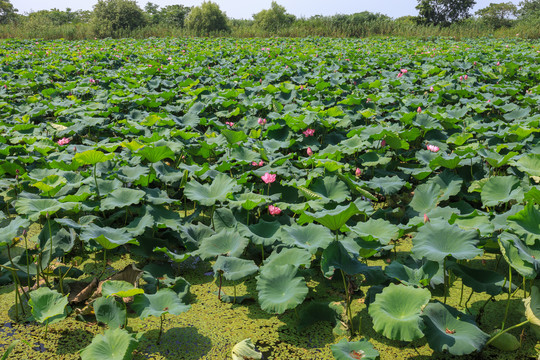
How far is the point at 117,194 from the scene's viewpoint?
249 cm

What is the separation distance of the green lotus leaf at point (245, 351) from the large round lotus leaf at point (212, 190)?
0.92 meters

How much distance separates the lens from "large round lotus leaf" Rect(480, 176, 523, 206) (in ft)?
7.37

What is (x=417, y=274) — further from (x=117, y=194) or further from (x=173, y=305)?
(x=117, y=194)

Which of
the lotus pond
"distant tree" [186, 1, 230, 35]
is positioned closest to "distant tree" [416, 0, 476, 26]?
"distant tree" [186, 1, 230, 35]

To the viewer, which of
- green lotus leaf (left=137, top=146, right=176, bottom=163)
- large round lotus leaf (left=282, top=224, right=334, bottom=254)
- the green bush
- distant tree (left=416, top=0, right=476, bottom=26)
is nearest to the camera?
large round lotus leaf (left=282, top=224, right=334, bottom=254)

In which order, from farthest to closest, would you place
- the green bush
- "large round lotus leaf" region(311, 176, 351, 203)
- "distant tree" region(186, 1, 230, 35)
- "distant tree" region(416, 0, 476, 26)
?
"distant tree" region(416, 0, 476, 26)
"distant tree" region(186, 1, 230, 35)
the green bush
"large round lotus leaf" region(311, 176, 351, 203)

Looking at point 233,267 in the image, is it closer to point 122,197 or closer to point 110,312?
point 110,312

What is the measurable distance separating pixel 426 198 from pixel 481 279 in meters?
0.85

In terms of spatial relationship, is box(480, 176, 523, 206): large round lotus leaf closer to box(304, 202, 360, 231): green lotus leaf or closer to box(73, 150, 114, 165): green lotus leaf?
box(304, 202, 360, 231): green lotus leaf

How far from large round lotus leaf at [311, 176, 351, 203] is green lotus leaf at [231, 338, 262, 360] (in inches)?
44.3

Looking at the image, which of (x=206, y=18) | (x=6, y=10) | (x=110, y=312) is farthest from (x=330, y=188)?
(x=6, y=10)

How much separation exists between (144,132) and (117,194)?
1762 millimetres

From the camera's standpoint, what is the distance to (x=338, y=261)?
1.82m

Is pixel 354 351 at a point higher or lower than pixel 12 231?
lower
